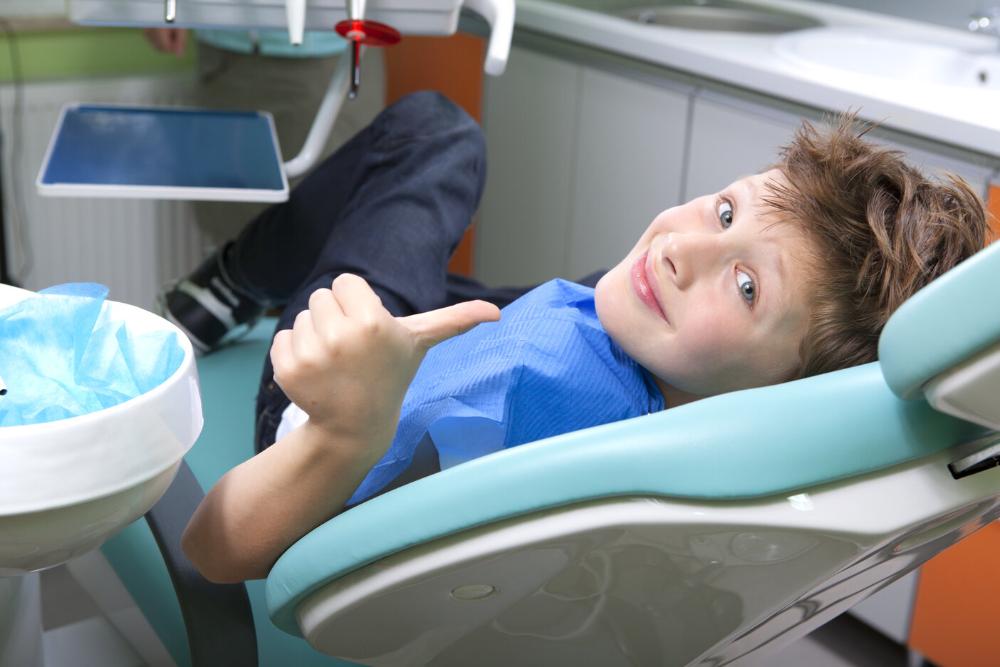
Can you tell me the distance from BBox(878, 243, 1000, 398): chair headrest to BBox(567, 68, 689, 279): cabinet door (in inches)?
51.8

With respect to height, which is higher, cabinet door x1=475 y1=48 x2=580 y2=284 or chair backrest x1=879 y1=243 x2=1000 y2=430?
chair backrest x1=879 y1=243 x2=1000 y2=430

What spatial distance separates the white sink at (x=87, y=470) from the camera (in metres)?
0.62

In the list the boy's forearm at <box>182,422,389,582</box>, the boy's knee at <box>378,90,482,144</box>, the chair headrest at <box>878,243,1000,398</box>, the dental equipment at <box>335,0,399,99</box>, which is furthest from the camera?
the boy's knee at <box>378,90,482,144</box>

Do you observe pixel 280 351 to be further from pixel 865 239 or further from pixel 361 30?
pixel 361 30

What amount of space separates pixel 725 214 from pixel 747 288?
0.08m

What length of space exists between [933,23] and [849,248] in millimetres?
1459


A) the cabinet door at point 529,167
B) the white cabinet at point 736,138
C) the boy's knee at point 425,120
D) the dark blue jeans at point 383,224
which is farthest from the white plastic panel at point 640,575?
the cabinet door at point 529,167

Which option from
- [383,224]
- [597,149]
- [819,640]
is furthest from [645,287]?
[597,149]

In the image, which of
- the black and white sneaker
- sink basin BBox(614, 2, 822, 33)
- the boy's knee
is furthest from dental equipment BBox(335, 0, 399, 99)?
sink basin BBox(614, 2, 822, 33)

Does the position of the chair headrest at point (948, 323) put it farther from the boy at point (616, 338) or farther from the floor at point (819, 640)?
the floor at point (819, 640)

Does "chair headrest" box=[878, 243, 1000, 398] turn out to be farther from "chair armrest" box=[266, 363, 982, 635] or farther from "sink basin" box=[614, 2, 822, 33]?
"sink basin" box=[614, 2, 822, 33]

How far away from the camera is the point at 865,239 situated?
92cm

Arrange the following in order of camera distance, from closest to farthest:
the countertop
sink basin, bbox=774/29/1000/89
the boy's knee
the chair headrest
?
the chair headrest < the boy's knee < the countertop < sink basin, bbox=774/29/1000/89

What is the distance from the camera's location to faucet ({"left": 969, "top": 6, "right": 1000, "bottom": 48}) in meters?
1.98
